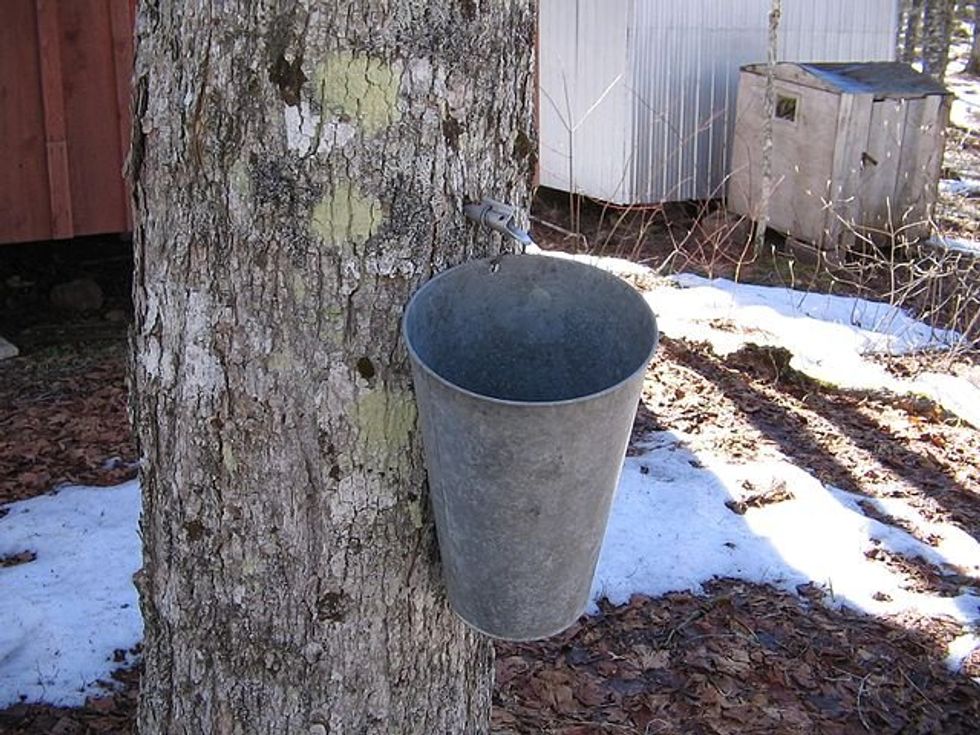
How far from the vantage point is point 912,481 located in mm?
5262

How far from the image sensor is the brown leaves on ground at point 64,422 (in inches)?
191

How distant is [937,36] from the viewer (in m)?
15.9

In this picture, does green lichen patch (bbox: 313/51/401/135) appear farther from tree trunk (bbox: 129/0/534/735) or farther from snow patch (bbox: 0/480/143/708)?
snow patch (bbox: 0/480/143/708)

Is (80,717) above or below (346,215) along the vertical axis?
below

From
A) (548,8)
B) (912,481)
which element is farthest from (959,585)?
(548,8)

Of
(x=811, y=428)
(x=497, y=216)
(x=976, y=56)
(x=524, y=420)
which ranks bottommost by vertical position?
(x=811, y=428)

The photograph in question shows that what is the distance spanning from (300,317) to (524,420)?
0.47 meters

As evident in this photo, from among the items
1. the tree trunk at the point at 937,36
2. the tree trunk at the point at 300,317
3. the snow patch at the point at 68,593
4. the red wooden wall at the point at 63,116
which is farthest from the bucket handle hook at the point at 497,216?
the tree trunk at the point at 937,36

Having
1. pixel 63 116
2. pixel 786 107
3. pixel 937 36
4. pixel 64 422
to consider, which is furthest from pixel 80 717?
pixel 937 36

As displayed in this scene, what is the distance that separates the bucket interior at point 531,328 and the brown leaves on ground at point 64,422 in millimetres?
3121

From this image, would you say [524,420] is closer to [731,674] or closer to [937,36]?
[731,674]

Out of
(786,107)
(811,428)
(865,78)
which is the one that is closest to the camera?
(811,428)

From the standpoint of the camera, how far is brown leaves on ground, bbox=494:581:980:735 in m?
3.46

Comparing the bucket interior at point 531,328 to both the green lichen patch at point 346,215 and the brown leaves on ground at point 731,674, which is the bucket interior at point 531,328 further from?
the brown leaves on ground at point 731,674
